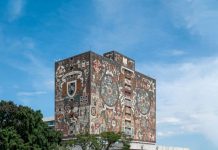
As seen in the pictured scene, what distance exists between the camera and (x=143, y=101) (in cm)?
6619

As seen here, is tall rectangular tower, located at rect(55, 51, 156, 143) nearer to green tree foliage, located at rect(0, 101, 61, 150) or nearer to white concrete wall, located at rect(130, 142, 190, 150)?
white concrete wall, located at rect(130, 142, 190, 150)

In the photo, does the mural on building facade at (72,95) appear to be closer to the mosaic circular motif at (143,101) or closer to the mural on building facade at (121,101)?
the mural on building facade at (121,101)

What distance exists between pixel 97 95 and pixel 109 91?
9.19 ft

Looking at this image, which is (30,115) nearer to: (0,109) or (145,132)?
(0,109)

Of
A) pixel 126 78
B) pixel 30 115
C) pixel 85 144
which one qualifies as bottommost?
pixel 85 144

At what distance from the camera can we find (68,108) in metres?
57.0

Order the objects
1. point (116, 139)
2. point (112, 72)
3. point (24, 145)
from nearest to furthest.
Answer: point (24, 145)
point (116, 139)
point (112, 72)

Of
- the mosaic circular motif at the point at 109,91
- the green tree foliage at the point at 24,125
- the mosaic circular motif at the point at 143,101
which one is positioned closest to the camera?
the green tree foliage at the point at 24,125

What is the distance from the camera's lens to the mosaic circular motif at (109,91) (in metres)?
56.3

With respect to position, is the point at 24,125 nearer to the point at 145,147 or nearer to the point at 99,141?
the point at 99,141

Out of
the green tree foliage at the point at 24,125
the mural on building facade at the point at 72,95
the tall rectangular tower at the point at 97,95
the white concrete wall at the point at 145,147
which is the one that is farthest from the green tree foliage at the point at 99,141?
the white concrete wall at the point at 145,147

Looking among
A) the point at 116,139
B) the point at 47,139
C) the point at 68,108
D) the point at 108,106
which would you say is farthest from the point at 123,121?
the point at 47,139

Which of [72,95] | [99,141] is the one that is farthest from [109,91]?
[99,141]

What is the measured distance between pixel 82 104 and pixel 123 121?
8.02m
